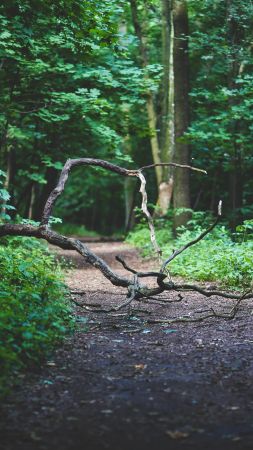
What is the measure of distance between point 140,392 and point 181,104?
11393 mm

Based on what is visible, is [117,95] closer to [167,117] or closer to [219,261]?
[167,117]

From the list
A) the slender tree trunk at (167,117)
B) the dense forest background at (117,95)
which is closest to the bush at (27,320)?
the dense forest background at (117,95)

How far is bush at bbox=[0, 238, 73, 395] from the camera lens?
450 centimetres

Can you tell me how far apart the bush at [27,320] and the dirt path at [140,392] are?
0.16 meters

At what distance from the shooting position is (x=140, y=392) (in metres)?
4.36

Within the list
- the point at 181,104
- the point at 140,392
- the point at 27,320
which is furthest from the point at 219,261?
the point at 140,392

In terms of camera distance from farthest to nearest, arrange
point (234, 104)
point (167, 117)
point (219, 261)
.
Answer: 1. point (167, 117)
2. point (234, 104)
3. point (219, 261)

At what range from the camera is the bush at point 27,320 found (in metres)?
4.50

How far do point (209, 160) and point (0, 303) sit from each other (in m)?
12.0

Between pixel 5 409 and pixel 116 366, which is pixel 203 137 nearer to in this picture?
pixel 116 366

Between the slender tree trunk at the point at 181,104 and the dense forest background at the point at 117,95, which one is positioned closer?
the dense forest background at the point at 117,95

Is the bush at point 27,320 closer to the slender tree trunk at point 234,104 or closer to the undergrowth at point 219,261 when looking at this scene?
the undergrowth at point 219,261

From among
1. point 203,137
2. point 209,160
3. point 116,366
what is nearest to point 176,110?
point 203,137

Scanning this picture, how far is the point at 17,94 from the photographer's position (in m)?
13.1
